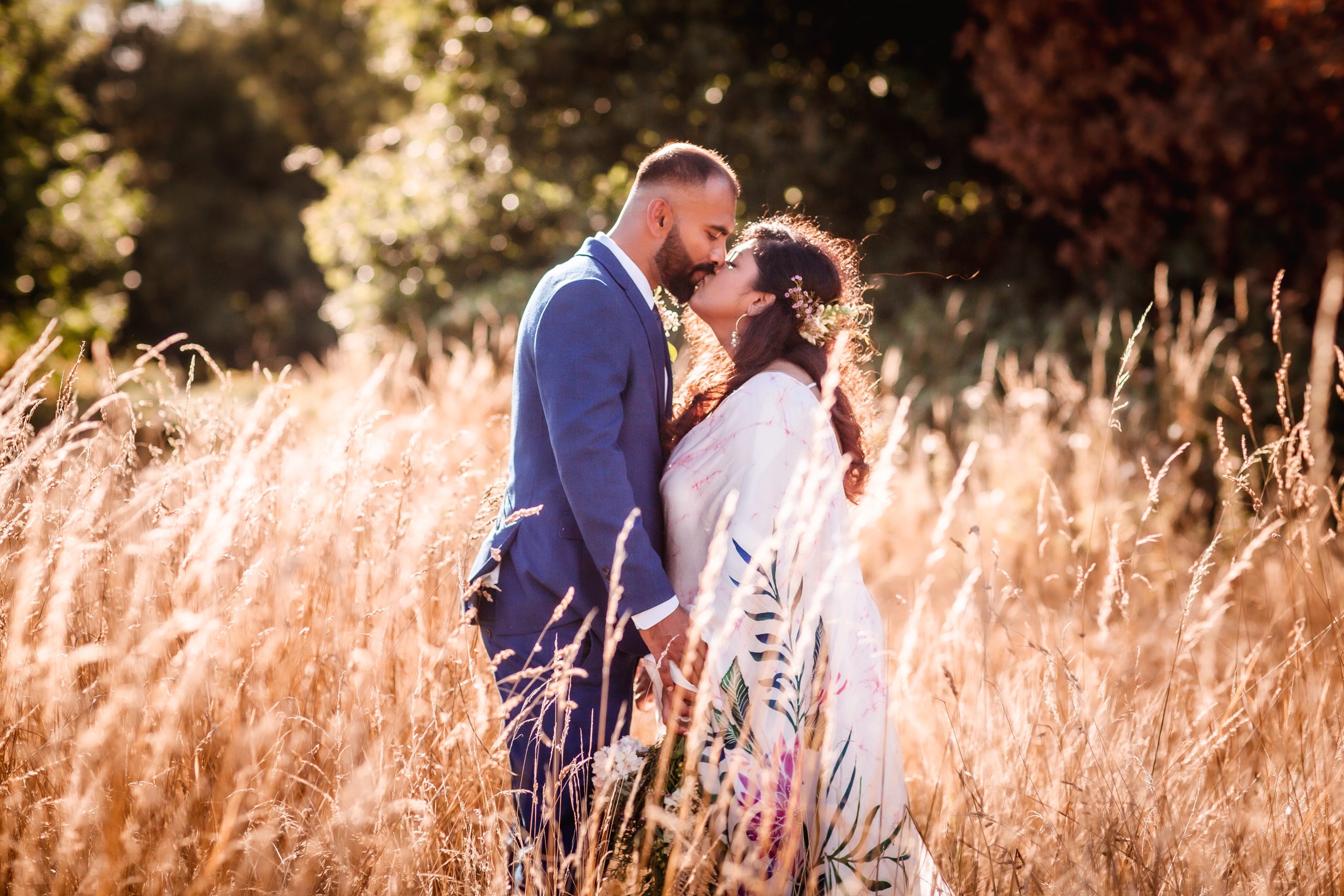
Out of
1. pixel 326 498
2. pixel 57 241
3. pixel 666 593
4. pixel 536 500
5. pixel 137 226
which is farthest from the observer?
pixel 137 226

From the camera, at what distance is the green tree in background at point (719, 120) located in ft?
27.8

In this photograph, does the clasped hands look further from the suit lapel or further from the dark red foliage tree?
the dark red foliage tree

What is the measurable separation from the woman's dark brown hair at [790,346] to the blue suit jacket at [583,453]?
21 centimetres

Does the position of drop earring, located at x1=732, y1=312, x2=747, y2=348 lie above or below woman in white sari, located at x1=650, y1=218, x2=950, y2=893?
above

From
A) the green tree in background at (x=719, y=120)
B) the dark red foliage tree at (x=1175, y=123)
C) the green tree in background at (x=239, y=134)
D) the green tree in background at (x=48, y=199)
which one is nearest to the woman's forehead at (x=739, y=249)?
the dark red foliage tree at (x=1175, y=123)

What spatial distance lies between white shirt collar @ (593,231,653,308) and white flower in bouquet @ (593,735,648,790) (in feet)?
3.74

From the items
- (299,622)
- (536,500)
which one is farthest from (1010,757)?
(299,622)

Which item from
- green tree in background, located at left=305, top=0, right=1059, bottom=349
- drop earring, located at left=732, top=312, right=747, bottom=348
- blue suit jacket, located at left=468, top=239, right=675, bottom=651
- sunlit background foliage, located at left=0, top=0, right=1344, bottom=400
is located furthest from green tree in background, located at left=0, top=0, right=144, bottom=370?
drop earring, located at left=732, top=312, right=747, bottom=348

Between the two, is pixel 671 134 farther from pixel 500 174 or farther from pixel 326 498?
pixel 326 498

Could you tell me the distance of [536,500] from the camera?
238 centimetres

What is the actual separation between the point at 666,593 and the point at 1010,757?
1.11 metres

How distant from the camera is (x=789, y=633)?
219cm

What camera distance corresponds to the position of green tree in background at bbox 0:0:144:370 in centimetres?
1270

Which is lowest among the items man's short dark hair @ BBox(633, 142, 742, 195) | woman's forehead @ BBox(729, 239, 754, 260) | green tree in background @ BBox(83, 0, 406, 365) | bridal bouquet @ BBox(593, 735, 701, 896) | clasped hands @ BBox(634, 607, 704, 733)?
bridal bouquet @ BBox(593, 735, 701, 896)
